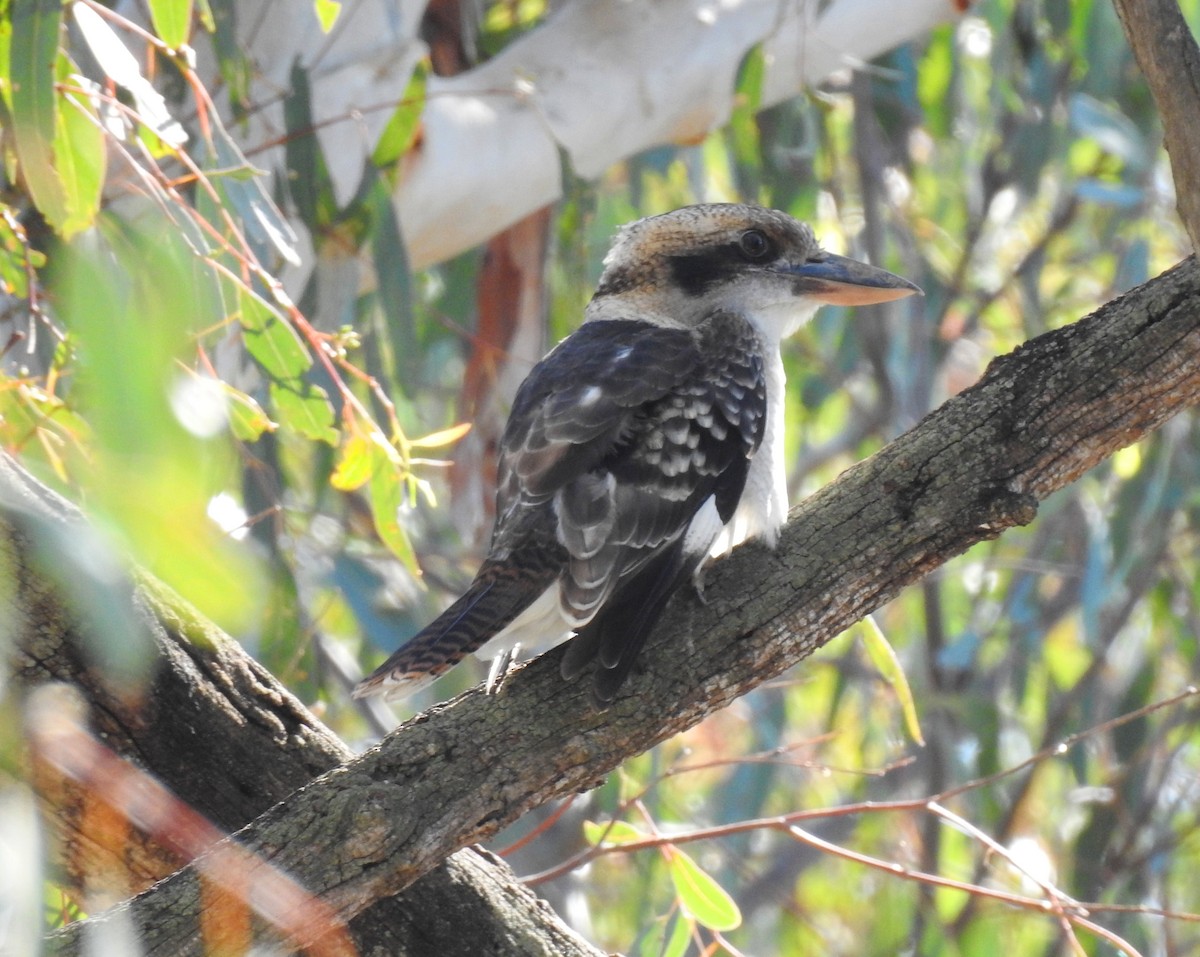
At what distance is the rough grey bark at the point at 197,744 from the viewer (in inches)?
62.3

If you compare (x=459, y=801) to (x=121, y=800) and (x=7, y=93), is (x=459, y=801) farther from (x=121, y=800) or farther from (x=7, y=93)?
(x=7, y=93)

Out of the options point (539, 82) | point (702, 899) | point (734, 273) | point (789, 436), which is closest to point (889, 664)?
point (702, 899)

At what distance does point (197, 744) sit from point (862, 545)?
0.71 m

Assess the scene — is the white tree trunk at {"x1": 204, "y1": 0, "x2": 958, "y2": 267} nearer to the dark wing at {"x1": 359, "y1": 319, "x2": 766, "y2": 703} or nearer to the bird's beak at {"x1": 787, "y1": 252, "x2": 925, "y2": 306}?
the bird's beak at {"x1": 787, "y1": 252, "x2": 925, "y2": 306}

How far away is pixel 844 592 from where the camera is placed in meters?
1.68

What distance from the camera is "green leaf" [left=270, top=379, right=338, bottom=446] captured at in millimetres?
2012

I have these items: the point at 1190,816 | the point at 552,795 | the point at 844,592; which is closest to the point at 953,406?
the point at 844,592

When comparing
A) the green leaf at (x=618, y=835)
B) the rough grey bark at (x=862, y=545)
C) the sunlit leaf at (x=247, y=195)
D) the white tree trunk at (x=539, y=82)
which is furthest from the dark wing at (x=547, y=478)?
the white tree trunk at (x=539, y=82)

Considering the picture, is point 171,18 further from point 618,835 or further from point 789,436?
point 789,436

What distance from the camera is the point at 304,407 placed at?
203 cm

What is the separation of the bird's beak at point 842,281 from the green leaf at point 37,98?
1.09 meters

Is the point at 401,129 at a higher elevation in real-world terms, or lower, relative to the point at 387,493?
higher

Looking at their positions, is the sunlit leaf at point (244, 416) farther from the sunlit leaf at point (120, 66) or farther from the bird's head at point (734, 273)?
the bird's head at point (734, 273)

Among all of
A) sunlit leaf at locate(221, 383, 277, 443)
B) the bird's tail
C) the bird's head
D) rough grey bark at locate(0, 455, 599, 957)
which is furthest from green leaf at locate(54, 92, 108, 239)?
the bird's head
